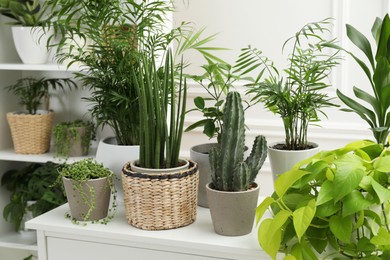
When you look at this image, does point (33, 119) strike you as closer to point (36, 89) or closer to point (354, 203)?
point (36, 89)

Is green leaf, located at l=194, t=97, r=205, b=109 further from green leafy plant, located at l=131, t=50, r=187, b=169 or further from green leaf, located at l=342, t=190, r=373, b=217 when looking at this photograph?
green leaf, located at l=342, t=190, r=373, b=217

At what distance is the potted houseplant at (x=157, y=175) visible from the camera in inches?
61.4

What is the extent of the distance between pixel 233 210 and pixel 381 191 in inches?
15.4

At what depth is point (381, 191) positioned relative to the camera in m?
1.24

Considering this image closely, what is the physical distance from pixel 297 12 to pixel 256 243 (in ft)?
6.57

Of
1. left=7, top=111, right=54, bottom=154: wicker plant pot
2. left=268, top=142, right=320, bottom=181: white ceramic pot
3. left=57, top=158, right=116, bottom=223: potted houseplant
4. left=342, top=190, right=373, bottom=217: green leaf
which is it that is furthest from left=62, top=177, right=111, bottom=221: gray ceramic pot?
left=7, top=111, right=54, bottom=154: wicker plant pot

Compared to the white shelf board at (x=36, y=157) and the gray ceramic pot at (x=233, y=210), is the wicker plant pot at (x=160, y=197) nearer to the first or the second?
the gray ceramic pot at (x=233, y=210)

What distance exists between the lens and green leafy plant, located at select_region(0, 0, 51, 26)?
264 centimetres

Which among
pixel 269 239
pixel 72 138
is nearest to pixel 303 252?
pixel 269 239

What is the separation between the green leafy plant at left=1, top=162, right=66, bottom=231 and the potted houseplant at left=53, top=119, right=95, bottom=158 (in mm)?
76

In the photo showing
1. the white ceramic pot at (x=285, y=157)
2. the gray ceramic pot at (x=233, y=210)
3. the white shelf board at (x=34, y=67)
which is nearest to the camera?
the gray ceramic pot at (x=233, y=210)

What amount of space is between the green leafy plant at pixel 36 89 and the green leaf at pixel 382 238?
5.92 feet

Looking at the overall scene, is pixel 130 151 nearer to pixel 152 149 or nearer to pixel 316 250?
pixel 152 149

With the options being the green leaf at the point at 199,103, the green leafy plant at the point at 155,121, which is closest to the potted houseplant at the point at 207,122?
the green leaf at the point at 199,103
